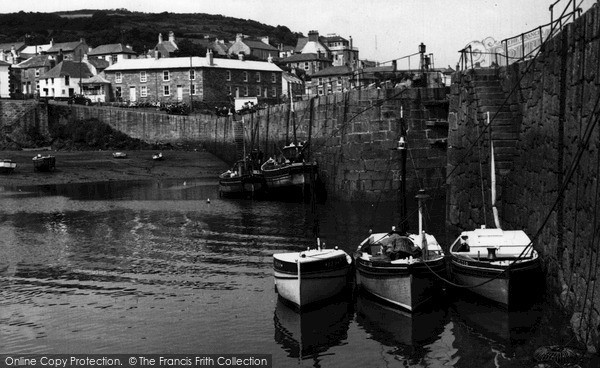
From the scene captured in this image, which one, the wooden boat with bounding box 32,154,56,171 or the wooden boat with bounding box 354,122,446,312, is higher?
the wooden boat with bounding box 32,154,56,171

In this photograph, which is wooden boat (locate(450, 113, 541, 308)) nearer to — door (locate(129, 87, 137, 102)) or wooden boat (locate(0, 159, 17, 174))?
wooden boat (locate(0, 159, 17, 174))

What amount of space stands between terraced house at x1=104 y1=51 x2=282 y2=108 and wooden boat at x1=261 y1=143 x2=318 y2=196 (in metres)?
47.5

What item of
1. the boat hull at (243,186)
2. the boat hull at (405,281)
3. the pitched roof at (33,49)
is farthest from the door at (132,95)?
the boat hull at (405,281)

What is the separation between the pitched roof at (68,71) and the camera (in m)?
114

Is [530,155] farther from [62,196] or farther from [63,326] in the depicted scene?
[62,196]

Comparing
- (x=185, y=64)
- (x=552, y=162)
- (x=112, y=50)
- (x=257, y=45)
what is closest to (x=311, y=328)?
(x=552, y=162)

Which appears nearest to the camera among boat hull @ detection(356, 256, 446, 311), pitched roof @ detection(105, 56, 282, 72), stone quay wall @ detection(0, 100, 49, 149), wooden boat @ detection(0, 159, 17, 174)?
boat hull @ detection(356, 256, 446, 311)

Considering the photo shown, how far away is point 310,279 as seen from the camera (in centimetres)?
2158

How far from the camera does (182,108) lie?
92188 mm

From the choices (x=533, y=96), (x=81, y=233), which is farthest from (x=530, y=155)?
(x=81, y=233)

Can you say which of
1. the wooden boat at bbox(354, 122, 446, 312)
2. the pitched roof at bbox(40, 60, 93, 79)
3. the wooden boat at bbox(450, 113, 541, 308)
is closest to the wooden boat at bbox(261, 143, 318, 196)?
the wooden boat at bbox(354, 122, 446, 312)

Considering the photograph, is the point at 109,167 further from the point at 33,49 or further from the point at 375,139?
the point at 33,49

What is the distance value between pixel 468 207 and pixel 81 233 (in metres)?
17.7

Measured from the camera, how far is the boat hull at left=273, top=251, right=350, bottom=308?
21.4m
